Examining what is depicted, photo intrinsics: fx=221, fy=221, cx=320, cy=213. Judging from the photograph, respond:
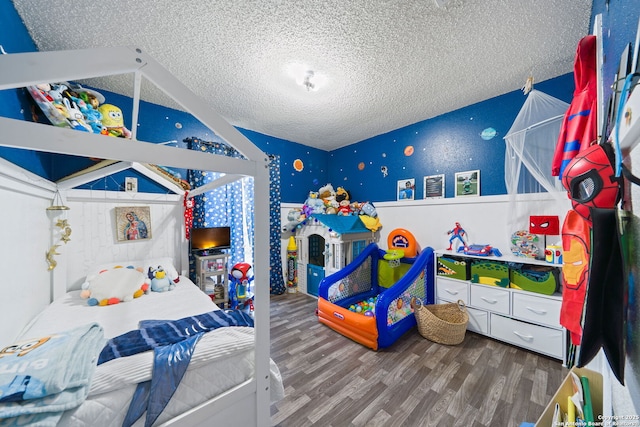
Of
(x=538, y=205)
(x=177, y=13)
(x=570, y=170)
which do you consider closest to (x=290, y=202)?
(x=177, y=13)

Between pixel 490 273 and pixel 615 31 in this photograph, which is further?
pixel 490 273

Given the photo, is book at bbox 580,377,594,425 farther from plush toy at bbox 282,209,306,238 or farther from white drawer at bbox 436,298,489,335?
plush toy at bbox 282,209,306,238

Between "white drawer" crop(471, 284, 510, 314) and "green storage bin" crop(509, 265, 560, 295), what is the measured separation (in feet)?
0.44

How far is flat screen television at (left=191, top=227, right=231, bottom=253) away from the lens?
2.78m

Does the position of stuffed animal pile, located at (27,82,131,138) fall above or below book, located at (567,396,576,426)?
above

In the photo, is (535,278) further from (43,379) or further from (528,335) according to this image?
(43,379)

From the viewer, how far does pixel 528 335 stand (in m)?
1.98

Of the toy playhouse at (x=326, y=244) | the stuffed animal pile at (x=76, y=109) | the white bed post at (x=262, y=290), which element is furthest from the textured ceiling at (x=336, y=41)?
the toy playhouse at (x=326, y=244)

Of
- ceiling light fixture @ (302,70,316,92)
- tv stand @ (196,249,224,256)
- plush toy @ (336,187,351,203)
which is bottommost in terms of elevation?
tv stand @ (196,249,224,256)

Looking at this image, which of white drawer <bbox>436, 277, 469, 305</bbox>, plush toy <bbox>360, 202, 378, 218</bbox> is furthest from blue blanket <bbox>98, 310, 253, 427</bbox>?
plush toy <bbox>360, 202, 378, 218</bbox>

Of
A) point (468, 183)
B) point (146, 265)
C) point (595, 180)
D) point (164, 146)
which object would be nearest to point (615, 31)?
point (595, 180)

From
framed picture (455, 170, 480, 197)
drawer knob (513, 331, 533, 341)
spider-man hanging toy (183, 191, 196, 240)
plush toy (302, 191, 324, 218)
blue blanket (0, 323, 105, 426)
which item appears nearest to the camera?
blue blanket (0, 323, 105, 426)

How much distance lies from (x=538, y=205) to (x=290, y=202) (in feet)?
10.6

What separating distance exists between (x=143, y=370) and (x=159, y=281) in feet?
4.98
